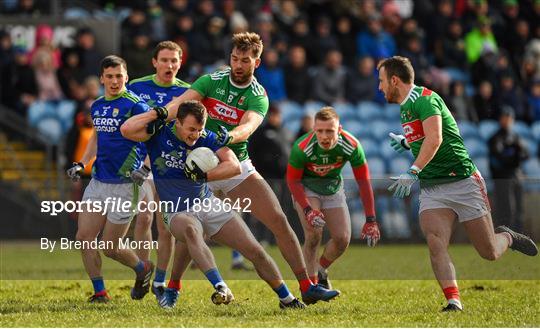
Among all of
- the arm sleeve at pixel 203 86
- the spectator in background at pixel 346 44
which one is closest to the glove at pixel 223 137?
the arm sleeve at pixel 203 86

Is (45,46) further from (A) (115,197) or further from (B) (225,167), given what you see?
(B) (225,167)

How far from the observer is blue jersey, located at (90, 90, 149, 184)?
11.4 metres

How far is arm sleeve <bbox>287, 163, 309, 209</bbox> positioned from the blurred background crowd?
573cm

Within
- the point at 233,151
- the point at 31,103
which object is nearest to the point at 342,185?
the point at 233,151

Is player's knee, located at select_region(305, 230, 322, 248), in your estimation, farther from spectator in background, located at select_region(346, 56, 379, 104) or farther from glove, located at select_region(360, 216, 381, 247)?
spectator in background, located at select_region(346, 56, 379, 104)

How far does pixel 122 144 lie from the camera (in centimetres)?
1148

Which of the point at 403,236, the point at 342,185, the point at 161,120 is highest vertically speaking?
the point at 161,120

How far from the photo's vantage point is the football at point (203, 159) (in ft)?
33.6

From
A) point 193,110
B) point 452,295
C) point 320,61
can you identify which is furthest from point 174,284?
point 320,61

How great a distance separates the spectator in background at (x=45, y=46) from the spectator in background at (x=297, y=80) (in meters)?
3.78

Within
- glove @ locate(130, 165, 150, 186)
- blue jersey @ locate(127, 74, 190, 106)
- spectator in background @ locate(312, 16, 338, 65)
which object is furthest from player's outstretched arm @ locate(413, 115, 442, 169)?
spectator in background @ locate(312, 16, 338, 65)

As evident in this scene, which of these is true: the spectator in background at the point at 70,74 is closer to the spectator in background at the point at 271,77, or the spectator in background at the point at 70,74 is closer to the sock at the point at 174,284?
the spectator in background at the point at 271,77

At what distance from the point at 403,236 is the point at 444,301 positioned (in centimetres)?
351

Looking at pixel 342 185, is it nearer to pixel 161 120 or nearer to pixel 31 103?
pixel 161 120
